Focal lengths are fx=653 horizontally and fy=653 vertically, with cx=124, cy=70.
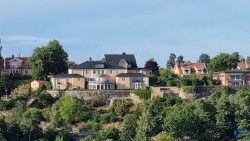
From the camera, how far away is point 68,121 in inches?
3113

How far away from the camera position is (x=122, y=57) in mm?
95312

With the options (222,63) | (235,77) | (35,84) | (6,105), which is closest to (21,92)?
(35,84)

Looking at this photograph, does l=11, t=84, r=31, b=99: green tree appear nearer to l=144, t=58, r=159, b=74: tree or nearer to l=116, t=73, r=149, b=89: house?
Result: l=116, t=73, r=149, b=89: house

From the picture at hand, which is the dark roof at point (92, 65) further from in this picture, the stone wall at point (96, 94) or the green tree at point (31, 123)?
the green tree at point (31, 123)

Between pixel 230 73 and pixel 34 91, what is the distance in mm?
26636

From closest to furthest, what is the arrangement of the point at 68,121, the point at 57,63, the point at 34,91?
the point at 68,121, the point at 34,91, the point at 57,63

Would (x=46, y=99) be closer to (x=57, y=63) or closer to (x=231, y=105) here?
(x=57, y=63)

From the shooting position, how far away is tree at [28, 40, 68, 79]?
9075cm

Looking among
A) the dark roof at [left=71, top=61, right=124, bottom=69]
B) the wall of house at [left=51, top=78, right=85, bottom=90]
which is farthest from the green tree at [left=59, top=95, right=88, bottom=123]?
the dark roof at [left=71, top=61, right=124, bottom=69]

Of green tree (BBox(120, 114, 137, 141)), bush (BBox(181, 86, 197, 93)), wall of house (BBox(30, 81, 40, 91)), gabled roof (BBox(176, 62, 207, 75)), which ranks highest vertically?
gabled roof (BBox(176, 62, 207, 75))

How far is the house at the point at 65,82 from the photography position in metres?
86.9

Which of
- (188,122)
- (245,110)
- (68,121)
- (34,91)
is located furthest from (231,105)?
(34,91)

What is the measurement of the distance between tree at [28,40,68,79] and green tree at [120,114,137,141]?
18.9 m

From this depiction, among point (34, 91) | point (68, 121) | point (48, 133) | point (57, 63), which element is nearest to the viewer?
point (48, 133)
